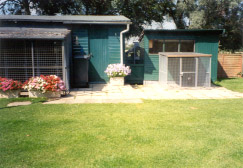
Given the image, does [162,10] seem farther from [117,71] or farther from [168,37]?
[117,71]

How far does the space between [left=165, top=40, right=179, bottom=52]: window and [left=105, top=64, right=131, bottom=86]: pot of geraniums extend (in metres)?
3.05

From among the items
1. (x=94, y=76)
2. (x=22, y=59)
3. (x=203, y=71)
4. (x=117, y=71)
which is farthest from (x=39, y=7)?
(x=203, y=71)

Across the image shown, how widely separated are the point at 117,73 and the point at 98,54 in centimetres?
152

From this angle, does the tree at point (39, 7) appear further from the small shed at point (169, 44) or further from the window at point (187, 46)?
the window at point (187, 46)

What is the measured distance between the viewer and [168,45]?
44.0 feet

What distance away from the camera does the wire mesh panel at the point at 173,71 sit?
36.9ft

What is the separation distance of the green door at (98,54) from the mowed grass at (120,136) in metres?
4.81

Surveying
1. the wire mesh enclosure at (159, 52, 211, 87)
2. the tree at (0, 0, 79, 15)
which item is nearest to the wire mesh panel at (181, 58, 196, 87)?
the wire mesh enclosure at (159, 52, 211, 87)

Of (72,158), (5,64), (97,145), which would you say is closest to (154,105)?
(97,145)

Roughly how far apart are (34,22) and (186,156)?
9.85 meters

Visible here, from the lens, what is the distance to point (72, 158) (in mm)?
4070

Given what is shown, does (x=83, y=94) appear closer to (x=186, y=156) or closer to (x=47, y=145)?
(x=47, y=145)

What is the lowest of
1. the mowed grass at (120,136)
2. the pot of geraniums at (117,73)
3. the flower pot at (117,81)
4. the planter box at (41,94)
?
the mowed grass at (120,136)

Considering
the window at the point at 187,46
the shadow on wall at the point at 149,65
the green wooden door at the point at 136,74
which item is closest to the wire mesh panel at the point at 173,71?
the shadow on wall at the point at 149,65
